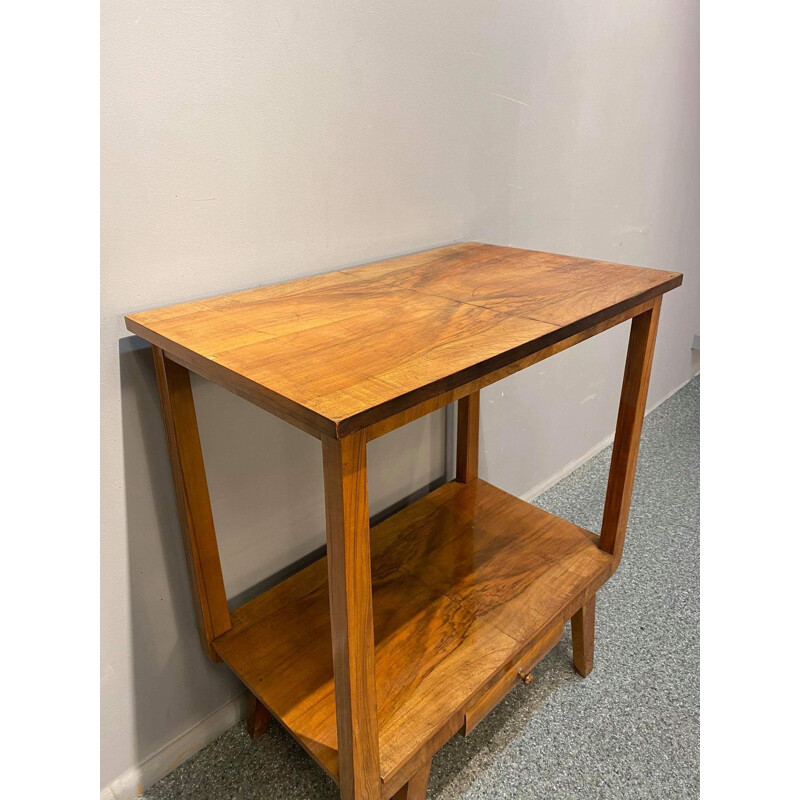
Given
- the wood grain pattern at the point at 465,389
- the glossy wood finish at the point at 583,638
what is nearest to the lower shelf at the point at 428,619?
the glossy wood finish at the point at 583,638

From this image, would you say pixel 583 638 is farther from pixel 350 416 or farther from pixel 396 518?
pixel 350 416

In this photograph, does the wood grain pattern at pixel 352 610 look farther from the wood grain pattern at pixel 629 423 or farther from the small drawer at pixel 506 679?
the wood grain pattern at pixel 629 423

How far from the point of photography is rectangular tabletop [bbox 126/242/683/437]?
0.67m

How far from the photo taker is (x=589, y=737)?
1199mm

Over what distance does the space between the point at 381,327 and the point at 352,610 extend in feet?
1.12

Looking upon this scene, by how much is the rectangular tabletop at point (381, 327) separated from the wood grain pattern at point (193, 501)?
10 cm

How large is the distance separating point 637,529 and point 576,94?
112 centimetres

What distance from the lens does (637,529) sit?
5.88 ft

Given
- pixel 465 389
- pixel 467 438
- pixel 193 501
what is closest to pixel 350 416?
pixel 465 389
